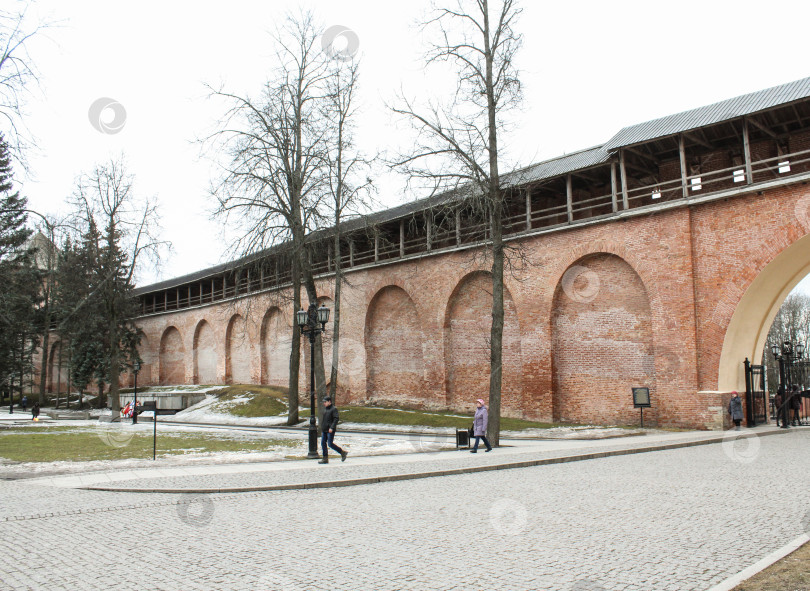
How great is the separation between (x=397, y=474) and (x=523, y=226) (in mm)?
17594

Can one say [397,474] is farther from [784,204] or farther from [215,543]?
[784,204]

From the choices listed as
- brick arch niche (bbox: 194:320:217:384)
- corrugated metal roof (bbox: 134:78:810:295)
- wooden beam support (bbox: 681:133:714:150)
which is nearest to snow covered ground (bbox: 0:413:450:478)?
corrugated metal roof (bbox: 134:78:810:295)

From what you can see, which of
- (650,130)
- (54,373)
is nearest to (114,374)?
(650,130)

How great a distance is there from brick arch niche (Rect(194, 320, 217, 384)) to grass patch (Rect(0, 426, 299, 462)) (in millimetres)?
23032

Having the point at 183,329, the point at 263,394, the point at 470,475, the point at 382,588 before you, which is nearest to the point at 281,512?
the point at 382,588

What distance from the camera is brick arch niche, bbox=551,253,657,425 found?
68.1 ft

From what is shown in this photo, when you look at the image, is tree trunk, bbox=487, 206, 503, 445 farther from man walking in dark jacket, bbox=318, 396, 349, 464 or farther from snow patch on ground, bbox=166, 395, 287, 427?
snow patch on ground, bbox=166, 395, 287, 427

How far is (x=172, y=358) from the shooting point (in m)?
49.7

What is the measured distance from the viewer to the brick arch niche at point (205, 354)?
44.7 meters

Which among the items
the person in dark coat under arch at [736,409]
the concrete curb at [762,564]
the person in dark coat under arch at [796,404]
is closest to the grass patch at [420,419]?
the person in dark coat under arch at [736,409]

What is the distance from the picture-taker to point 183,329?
47.8 m

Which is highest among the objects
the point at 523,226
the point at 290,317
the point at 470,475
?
the point at 523,226

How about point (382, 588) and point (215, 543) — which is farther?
point (215, 543)

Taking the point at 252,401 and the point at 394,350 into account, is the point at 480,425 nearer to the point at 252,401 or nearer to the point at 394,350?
the point at 394,350
